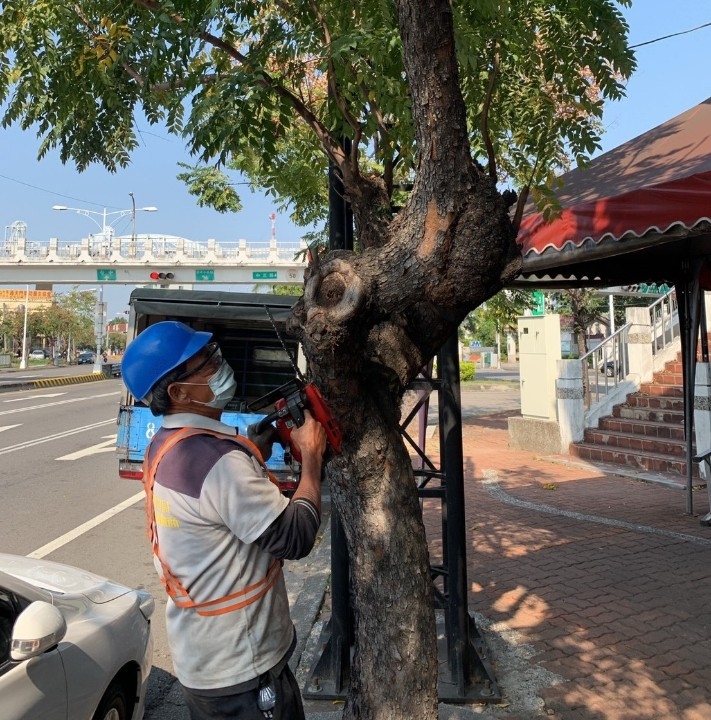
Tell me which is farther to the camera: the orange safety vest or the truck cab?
the truck cab

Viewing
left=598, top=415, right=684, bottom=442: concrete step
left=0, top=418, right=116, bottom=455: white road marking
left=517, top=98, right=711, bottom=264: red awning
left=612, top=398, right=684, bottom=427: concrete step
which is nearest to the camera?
left=517, top=98, right=711, bottom=264: red awning

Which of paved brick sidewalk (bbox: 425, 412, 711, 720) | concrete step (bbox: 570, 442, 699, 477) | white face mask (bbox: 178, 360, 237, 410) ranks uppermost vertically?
white face mask (bbox: 178, 360, 237, 410)

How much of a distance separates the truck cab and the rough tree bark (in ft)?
12.8

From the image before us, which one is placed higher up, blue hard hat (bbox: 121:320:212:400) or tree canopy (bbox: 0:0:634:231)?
tree canopy (bbox: 0:0:634:231)

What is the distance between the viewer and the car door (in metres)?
2.15

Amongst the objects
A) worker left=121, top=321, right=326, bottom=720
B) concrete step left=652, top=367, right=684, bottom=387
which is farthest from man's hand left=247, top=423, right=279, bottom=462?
concrete step left=652, top=367, right=684, bottom=387

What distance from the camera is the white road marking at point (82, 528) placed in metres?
6.11

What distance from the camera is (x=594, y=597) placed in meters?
4.70

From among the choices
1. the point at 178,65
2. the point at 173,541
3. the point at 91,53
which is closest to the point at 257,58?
the point at 178,65

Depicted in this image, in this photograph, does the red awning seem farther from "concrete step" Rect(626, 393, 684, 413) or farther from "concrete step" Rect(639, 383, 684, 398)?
"concrete step" Rect(639, 383, 684, 398)

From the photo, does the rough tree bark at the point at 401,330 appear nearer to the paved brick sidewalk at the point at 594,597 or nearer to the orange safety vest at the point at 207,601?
the orange safety vest at the point at 207,601

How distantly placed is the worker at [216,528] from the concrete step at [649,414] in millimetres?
8779

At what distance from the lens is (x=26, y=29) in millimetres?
3928

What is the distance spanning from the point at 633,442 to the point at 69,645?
352 inches
